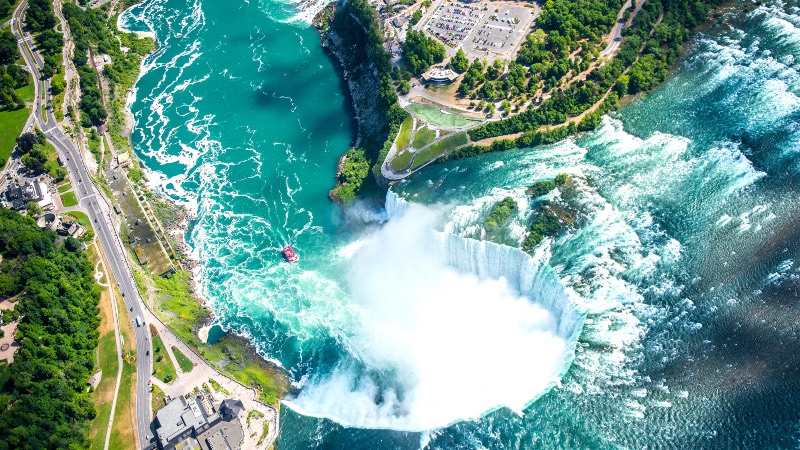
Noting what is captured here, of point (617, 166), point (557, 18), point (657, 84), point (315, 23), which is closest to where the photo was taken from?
point (617, 166)

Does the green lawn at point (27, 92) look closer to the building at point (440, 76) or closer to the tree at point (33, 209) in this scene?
the tree at point (33, 209)

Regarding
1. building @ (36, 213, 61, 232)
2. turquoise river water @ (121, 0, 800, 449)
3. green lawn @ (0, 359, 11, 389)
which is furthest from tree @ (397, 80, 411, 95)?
green lawn @ (0, 359, 11, 389)

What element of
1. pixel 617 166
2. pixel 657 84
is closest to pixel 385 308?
pixel 617 166

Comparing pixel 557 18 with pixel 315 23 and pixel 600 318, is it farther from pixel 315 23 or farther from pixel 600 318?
pixel 600 318

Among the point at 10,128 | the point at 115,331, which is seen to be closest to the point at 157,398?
the point at 115,331

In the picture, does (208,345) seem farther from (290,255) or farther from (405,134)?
(405,134)
